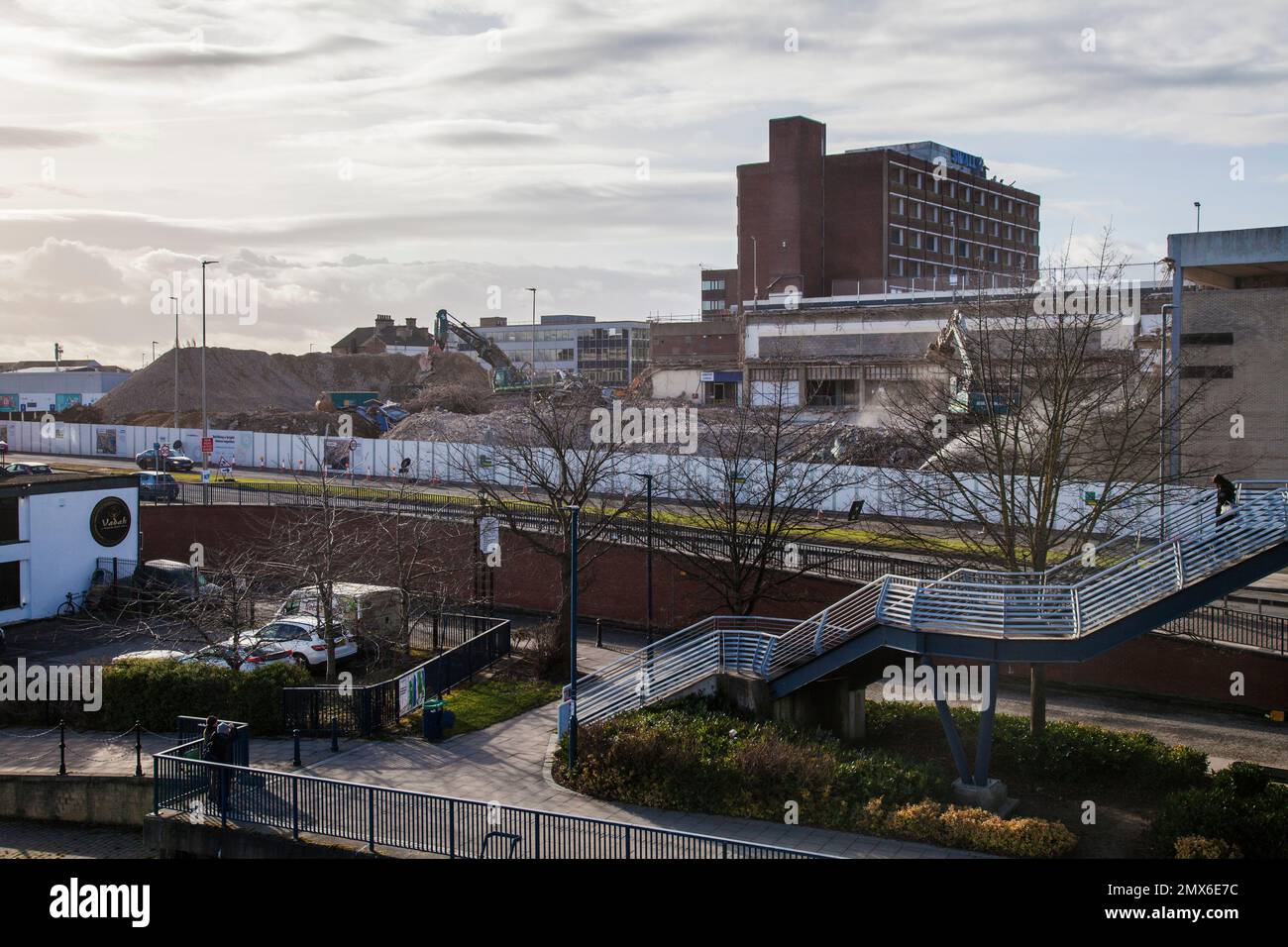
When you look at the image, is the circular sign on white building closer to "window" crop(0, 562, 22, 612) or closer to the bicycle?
the bicycle

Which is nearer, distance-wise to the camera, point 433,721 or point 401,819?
point 401,819

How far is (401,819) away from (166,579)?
21.0 metres

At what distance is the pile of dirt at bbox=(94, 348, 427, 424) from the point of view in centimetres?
8912

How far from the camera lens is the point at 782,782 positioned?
16.5m

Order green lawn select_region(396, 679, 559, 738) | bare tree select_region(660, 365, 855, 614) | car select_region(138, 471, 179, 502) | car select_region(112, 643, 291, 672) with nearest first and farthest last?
green lawn select_region(396, 679, 559, 738) < car select_region(112, 643, 291, 672) < bare tree select_region(660, 365, 855, 614) < car select_region(138, 471, 179, 502)

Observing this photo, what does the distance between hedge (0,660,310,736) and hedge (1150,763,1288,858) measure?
1446cm

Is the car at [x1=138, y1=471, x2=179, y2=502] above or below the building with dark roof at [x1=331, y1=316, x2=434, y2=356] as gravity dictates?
below

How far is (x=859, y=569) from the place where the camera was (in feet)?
89.2

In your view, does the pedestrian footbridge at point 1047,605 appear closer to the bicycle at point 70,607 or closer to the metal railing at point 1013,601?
the metal railing at point 1013,601

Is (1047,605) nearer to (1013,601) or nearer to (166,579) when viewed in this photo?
(1013,601)

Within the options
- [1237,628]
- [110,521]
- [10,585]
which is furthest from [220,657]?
[1237,628]

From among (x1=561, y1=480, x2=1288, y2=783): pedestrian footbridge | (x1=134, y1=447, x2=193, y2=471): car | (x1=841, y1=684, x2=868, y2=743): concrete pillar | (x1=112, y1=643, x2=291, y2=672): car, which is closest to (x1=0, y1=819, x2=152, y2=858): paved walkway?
(x1=112, y1=643, x2=291, y2=672): car
